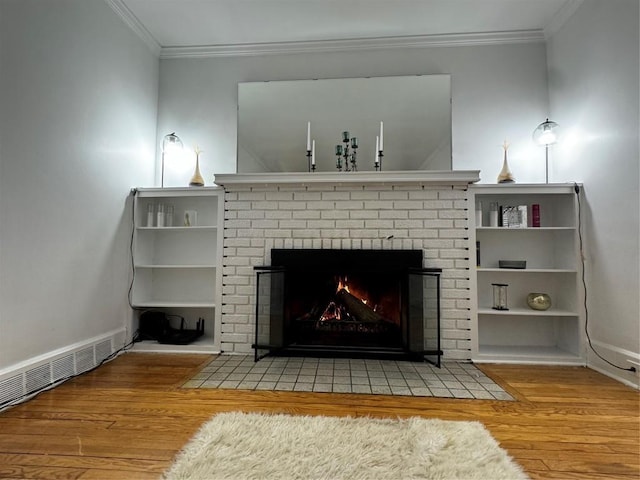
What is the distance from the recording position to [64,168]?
6.59 feet

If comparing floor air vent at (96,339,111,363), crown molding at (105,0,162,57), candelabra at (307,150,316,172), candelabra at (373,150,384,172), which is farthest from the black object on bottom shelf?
crown molding at (105,0,162,57)

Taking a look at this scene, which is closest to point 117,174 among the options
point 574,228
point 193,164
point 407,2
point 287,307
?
point 193,164

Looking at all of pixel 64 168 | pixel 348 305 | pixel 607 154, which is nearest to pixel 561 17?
pixel 607 154

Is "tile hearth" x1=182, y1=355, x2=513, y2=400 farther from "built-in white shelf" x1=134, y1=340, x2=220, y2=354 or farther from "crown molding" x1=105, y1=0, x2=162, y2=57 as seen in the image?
"crown molding" x1=105, y1=0, x2=162, y2=57

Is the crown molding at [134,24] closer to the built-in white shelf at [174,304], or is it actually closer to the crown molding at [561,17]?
the built-in white shelf at [174,304]

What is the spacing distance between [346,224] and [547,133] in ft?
6.16

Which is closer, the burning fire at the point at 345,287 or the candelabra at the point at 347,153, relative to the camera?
the burning fire at the point at 345,287

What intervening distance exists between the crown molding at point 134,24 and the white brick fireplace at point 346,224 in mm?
1581

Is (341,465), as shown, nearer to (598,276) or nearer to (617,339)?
(617,339)

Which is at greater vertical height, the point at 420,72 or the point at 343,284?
the point at 420,72

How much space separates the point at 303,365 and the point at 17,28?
8.83 ft

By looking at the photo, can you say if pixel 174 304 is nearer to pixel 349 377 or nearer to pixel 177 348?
pixel 177 348

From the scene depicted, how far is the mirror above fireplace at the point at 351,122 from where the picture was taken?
2.84 meters

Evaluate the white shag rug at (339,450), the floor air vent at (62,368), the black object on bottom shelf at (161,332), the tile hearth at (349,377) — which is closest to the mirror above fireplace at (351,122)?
the black object on bottom shelf at (161,332)
